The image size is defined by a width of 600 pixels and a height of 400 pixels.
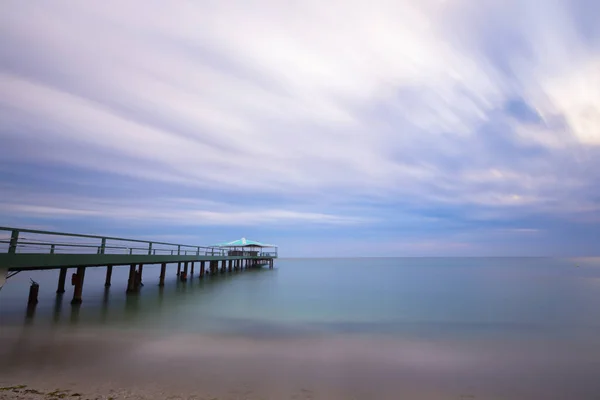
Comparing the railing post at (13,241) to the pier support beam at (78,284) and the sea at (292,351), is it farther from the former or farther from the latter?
the pier support beam at (78,284)

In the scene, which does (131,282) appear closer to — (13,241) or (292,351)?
(13,241)

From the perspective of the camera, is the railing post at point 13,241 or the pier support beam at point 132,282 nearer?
the railing post at point 13,241

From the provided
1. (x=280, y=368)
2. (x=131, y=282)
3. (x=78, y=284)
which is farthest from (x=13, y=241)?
(x=131, y=282)

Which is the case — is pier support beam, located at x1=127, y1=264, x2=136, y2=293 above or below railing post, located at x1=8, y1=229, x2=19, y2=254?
below

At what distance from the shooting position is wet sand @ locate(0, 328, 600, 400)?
645 centimetres

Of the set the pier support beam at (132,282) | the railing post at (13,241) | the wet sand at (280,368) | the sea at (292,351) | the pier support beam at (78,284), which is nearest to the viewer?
the wet sand at (280,368)

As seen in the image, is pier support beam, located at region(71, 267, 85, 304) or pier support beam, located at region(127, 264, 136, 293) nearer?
pier support beam, located at region(71, 267, 85, 304)

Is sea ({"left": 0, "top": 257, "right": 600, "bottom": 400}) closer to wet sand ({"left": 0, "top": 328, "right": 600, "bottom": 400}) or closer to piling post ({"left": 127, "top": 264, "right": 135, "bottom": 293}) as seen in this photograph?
wet sand ({"left": 0, "top": 328, "right": 600, "bottom": 400})

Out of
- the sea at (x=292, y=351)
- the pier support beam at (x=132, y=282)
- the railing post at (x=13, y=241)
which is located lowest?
the sea at (x=292, y=351)

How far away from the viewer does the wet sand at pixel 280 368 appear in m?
6.45

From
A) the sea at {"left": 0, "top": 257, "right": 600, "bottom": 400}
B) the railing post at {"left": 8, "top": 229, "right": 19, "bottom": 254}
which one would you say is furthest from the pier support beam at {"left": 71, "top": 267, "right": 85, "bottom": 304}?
the railing post at {"left": 8, "top": 229, "right": 19, "bottom": 254}

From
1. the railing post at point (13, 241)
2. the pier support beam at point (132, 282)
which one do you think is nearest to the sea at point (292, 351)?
the railing post at point (13, 241)

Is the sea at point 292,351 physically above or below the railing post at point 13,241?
below

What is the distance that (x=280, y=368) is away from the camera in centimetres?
801
